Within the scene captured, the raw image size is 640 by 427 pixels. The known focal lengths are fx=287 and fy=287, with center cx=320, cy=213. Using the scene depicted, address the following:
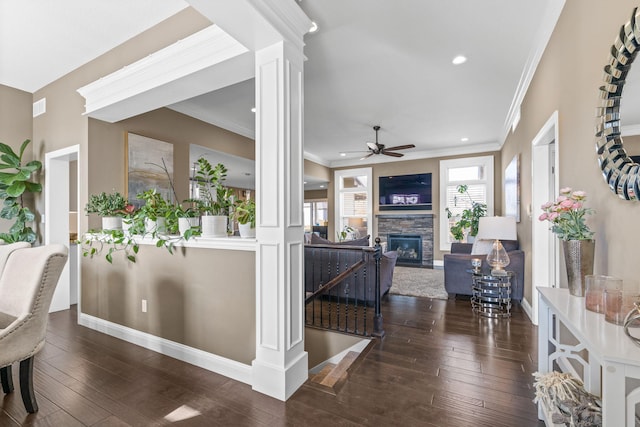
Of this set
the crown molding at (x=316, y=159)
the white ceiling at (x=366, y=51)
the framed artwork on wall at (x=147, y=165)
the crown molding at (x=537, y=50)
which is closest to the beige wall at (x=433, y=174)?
the crown molding at (x=316, y=159)

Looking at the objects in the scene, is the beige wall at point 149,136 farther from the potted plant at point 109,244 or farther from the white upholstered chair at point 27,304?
the white upholstered chair at point 27,304

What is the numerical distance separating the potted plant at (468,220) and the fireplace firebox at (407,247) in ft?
3.14

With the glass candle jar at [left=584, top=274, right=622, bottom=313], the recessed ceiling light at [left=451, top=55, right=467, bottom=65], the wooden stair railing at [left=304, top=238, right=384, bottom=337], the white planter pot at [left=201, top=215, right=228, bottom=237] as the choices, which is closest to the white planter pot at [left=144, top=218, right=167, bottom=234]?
the white planter pot at [left=201, top=215, right=228, bottom=237]

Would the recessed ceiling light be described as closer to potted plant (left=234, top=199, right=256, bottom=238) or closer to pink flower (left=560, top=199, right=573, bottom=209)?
pink flower (left=560, top=199, right=573, bottom=209)

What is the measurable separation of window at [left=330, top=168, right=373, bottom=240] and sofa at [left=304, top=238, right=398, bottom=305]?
4253mm

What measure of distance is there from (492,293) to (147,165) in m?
4.73

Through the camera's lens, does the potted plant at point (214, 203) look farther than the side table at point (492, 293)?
No

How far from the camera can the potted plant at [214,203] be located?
93.3 inches

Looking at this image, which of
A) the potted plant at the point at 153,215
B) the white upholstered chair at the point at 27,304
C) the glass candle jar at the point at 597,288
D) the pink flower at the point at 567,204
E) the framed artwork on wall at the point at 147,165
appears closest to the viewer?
the glass candle jar at the point at 597,288

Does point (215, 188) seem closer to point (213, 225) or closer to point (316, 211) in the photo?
point (213, 225)

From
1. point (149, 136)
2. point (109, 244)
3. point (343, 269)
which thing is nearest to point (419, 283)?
point (343, 269)

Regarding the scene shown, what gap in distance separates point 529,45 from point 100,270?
5.11 metres

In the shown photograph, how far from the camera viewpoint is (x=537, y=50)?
9.32 ft

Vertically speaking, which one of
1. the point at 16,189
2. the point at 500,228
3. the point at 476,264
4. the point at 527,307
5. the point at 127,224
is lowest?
the point at 527,307
